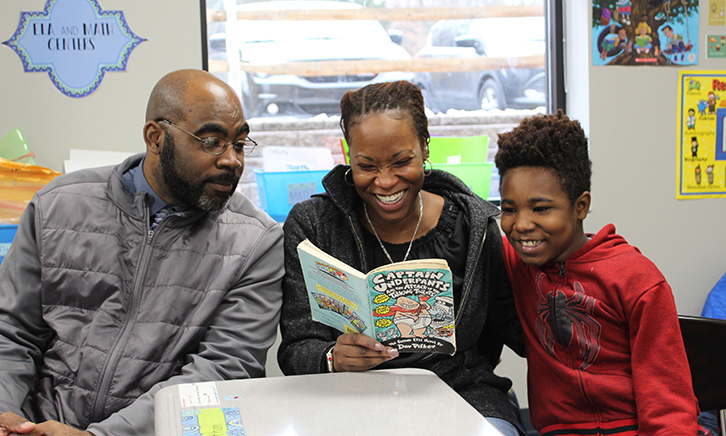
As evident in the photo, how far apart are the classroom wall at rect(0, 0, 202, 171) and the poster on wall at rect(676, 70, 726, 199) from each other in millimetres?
2109

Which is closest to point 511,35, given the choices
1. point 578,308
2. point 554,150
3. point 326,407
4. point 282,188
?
point 282,188

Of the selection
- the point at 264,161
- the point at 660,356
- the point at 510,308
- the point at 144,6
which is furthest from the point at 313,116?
the point at 660,356

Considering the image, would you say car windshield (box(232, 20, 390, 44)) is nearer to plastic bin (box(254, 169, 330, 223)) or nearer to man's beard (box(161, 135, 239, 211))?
plastic bin (box(254, 169, 330, 223))

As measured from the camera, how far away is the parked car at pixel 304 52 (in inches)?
103

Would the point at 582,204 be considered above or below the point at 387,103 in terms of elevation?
below

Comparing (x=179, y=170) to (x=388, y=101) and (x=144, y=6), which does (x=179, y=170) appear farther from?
(x=144, y=6)

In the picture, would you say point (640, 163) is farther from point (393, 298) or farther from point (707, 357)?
point (393, 298)

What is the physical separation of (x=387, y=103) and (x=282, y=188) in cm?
107

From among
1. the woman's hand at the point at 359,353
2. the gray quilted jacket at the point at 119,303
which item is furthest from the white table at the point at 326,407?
the gray quilted jacket at the point at 119,303

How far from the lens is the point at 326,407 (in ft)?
3.45

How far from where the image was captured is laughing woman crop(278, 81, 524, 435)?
4.84 ft

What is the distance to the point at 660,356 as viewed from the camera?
129 cm

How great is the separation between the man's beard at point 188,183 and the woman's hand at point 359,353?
0.54m

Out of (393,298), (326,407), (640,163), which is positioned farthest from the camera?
(640,163)
